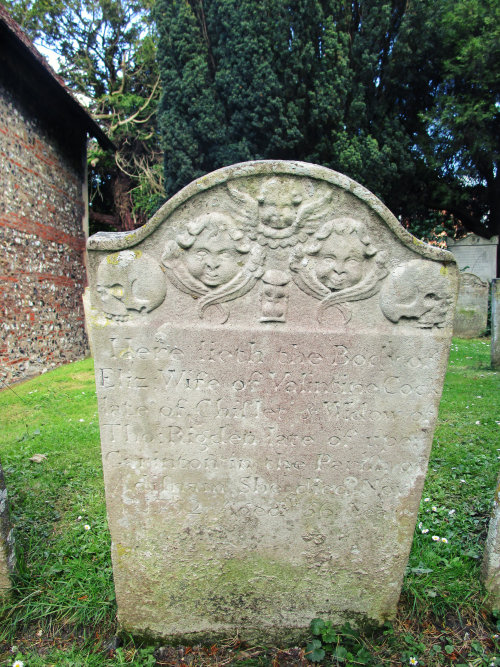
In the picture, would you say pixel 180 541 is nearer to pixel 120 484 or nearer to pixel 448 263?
pixel 120 484

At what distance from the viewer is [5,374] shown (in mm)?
7996

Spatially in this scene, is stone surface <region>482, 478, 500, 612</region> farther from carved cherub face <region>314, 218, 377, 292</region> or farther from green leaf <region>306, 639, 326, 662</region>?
carved cherub face <region>314, 218, 377, 292</region>

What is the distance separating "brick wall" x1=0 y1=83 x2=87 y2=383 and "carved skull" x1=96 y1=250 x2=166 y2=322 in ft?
23.6

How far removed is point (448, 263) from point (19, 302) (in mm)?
8695

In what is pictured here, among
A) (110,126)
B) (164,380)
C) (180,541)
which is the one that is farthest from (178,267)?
(110,126)

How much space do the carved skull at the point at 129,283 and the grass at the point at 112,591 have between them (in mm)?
1726

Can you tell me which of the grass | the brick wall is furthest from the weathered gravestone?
the brick wall

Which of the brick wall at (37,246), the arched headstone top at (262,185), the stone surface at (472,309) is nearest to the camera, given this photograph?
the arched headstone top at (262,185)

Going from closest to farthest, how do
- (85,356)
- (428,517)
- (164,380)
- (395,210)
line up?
(164,380) < (428,517) < (85,356) < (395,210)

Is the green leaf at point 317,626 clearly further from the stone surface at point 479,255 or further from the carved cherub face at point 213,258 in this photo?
the stone surface at point 479,255

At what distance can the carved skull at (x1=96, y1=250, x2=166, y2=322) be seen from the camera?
1.96 meters

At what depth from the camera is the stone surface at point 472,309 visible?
11.3 meters

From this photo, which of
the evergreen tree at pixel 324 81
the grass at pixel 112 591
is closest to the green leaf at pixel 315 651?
the grass at pixel 112 591

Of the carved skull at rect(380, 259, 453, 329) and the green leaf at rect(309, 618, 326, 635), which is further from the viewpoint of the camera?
the green leaf at rect(309, 618, 326, 635)
